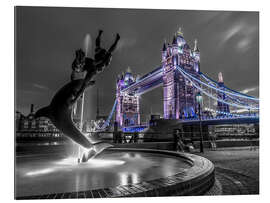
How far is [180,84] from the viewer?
2570cm

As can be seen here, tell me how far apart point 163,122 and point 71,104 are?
1896cm

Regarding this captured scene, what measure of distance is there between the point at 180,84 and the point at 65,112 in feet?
75.3

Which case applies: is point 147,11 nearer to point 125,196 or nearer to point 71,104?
point 71,104

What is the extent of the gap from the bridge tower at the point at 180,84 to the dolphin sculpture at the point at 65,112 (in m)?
21.1

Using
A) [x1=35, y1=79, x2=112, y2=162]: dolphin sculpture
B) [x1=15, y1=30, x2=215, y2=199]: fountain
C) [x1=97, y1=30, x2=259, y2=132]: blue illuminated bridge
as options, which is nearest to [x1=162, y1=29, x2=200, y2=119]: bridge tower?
[x1=97, y1=30, x2=259, y2=132]: blue illuminated bridge

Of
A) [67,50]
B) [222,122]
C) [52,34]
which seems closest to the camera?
[52,34]

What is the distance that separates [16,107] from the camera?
4.03 meters

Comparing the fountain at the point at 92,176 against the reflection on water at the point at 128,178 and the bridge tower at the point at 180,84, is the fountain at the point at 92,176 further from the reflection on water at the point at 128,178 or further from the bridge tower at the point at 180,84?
the bridge tower at the point at 180,84

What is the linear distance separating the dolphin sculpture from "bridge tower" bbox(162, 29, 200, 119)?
69.2 feet

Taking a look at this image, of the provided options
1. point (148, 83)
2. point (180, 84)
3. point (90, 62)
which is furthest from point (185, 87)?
point (90, 62)

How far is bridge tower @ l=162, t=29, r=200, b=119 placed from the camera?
83.2 ft

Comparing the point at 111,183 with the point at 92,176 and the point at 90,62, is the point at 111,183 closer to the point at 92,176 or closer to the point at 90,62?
the point at 92,176

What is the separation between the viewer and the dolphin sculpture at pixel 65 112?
3.98 meters
